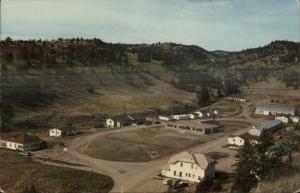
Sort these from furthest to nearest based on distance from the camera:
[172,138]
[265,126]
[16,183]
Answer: [265,126] → [172,138] → [16,183]

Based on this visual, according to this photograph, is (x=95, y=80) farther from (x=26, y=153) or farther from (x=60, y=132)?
(x=26, y=153)

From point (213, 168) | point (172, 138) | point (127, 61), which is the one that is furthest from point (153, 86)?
point (213, 168)

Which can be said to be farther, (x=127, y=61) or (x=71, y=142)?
(x=127, y=61)

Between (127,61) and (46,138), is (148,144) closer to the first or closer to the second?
(46,138)

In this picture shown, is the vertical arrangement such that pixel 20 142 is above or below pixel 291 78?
below

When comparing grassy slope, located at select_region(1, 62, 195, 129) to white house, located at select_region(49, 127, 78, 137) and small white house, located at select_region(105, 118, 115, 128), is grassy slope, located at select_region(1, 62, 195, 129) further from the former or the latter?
white house, located at select_region(49, 127, 78, 137)

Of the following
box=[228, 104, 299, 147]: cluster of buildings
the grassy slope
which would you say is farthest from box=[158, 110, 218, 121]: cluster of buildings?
box=[228, 104, 299, 147]: cluster of buildings

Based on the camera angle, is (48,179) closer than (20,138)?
Yes

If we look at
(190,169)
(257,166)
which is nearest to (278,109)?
(190,169)
